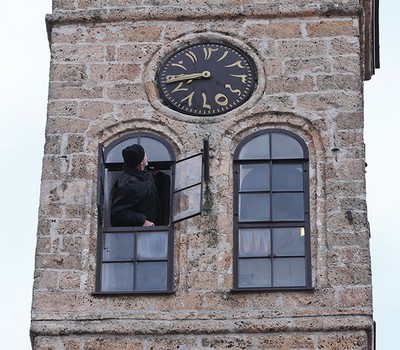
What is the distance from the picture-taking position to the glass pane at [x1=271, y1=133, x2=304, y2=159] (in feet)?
84.7

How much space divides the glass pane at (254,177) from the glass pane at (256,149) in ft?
0.36

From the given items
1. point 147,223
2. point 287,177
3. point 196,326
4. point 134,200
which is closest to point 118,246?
point 147,223

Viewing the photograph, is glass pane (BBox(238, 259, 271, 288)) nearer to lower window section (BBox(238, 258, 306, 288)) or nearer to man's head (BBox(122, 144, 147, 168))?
lower window section (BBox(238, 258, 306, 288))

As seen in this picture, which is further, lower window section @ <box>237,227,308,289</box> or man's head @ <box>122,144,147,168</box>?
man's head @ <box>122,144,147,168</box>

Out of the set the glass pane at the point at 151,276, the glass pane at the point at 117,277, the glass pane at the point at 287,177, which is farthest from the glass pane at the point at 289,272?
the glass pane at the point at 117,277

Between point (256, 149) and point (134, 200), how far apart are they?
4.95 feet

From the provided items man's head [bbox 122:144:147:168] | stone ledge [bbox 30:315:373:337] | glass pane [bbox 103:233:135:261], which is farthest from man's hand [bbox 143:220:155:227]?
stone ledge [bbox 30:315:373:337]

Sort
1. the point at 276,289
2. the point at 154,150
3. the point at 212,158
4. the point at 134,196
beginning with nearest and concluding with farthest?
1. the point at 276,289
2. the point at 134,196
3. the point at 212,158
4. the point at 154,150

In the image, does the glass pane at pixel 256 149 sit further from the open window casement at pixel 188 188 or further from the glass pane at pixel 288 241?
the glass pane at pixel 288 241

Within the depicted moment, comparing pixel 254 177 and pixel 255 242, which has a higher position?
pixel 254 177

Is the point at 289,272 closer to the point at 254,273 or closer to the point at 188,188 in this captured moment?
the point at 254,273

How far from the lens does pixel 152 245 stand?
25.3 metres

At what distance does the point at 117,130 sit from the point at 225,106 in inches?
48.6

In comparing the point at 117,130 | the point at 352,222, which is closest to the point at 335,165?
the point at 352,222
